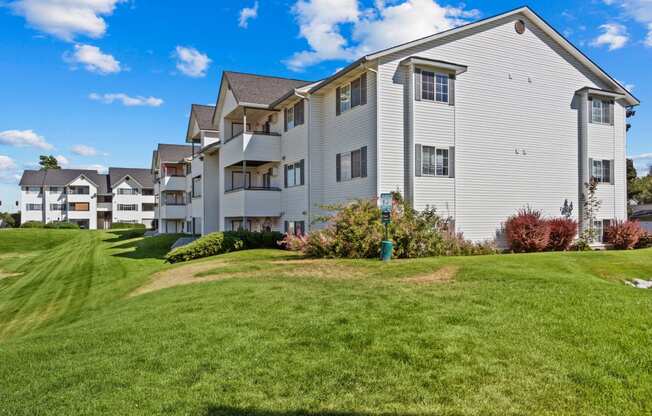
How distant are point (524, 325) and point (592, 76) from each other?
22.0m

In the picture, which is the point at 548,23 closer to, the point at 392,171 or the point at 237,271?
the point at 392,171

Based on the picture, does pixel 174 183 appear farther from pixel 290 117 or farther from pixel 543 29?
pixel 543 29

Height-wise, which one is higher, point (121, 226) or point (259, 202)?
point (259, 202)

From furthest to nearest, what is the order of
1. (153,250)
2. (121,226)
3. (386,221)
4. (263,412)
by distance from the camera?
(121,226)
(153,250)
(386,221)
(263,412)

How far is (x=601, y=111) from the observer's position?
2522cm

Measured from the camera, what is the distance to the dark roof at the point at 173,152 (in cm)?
5275

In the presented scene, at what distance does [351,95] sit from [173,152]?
3669 cm

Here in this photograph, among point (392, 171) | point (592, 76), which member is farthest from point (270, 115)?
point (592, 76)

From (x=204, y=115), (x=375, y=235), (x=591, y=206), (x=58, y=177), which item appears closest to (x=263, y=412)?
(x=375, y=235)

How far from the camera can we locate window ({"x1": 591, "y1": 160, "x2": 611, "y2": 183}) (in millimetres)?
24794

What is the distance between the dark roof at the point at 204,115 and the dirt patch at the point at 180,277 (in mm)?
21524

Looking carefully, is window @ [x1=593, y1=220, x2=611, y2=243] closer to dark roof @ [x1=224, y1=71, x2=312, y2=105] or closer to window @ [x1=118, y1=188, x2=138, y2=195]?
dark roof @ [x1=224, y1=71, x2=312, y2=105]

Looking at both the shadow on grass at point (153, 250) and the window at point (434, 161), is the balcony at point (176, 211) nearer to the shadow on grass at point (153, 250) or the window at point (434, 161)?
the shadow on grass at point (153, 250)

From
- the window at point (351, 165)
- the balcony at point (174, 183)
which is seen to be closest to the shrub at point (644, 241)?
the window at point (351, 165)
